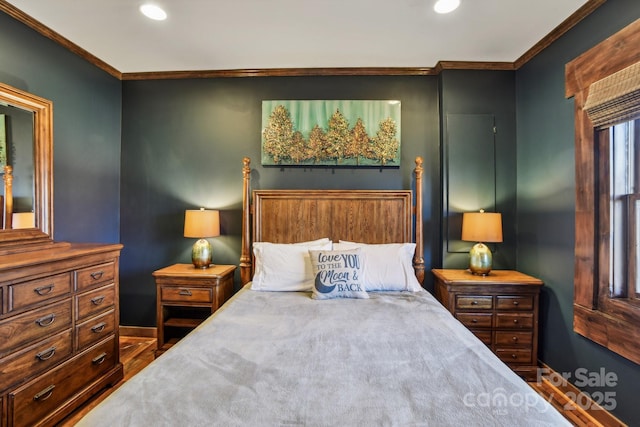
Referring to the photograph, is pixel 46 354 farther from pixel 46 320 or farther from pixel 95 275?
pixel 95 275

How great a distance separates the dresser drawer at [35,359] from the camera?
1.54m

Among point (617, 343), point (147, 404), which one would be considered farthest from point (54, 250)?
point (617, 343)

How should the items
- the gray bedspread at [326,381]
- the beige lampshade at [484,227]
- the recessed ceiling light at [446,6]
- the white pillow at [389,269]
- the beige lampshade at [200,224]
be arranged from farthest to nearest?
the beige lampshade at [200,224] → the beige lampshade at [484,227] → the white pillow at [389,269] → the recessed ceiling light at [446,6] → the gray bedspread at [326,381]

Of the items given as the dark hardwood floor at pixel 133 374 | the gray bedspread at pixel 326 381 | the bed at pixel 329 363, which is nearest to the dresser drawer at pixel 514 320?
the dark hardwood floor at pixel 133 374

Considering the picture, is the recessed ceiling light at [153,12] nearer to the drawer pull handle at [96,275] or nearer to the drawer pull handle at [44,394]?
the drawer pull handle at [96,275]

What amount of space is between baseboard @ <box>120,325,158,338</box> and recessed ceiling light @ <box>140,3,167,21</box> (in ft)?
9.46

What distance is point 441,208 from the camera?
9.41 feet

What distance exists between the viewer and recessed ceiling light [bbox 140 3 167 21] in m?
2.06

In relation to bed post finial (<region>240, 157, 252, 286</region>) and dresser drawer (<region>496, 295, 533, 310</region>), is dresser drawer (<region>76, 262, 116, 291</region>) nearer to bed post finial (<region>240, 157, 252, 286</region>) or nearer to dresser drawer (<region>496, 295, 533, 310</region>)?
bed post finial (<region>240, 157, 252, 286</region>)

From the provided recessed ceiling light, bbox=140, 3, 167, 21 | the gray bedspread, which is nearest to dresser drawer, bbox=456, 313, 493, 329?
the gray bedspread

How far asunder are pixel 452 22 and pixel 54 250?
3344 millimetres

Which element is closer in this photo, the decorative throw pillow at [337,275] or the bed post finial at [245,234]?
the decorative throw pillow at [337,275]

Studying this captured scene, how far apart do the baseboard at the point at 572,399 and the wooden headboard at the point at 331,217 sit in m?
1.20

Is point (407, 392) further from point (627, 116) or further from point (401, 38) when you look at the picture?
point (401, 38)
